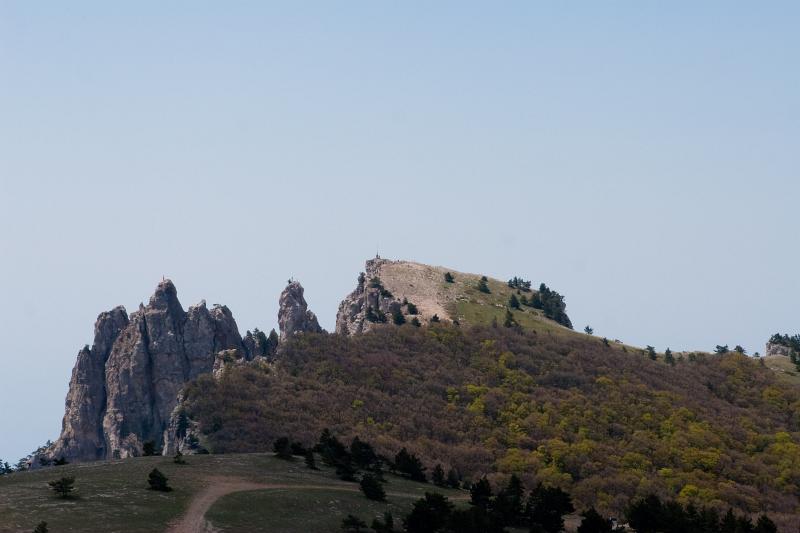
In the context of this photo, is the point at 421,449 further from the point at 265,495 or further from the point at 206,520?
the point at 206,520

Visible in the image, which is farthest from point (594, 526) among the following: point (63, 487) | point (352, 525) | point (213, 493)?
point (63, 487)

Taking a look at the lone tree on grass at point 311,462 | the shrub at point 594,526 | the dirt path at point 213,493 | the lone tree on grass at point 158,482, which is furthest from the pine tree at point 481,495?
the lone tree on grass at point 158,482

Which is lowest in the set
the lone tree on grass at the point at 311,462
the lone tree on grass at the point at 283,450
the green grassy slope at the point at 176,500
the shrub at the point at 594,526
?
the shrub at the point at 594,526

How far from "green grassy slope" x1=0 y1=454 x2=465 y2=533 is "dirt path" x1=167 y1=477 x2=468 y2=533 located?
0.57 m

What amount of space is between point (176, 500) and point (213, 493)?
5.12m

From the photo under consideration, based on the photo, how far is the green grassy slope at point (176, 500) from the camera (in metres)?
86.2

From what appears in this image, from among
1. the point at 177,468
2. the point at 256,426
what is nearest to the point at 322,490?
the point at 177,468

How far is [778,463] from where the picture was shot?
191m

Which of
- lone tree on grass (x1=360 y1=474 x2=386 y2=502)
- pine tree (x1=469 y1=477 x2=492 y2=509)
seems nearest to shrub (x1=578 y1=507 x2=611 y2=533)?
pine tree (x1=469 y1=477 x2=492 y2=509)

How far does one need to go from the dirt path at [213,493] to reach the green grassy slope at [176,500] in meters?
0.57

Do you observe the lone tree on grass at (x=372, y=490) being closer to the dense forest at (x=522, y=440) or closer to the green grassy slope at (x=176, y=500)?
the green grassy slope at (x=176, y=500)

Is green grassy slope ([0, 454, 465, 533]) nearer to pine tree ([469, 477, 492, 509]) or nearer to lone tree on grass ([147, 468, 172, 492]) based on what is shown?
lone tree on grass ([147, 468, 172, 492])

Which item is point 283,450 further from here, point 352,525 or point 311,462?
point 352,525

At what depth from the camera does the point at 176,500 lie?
95.8 metres
